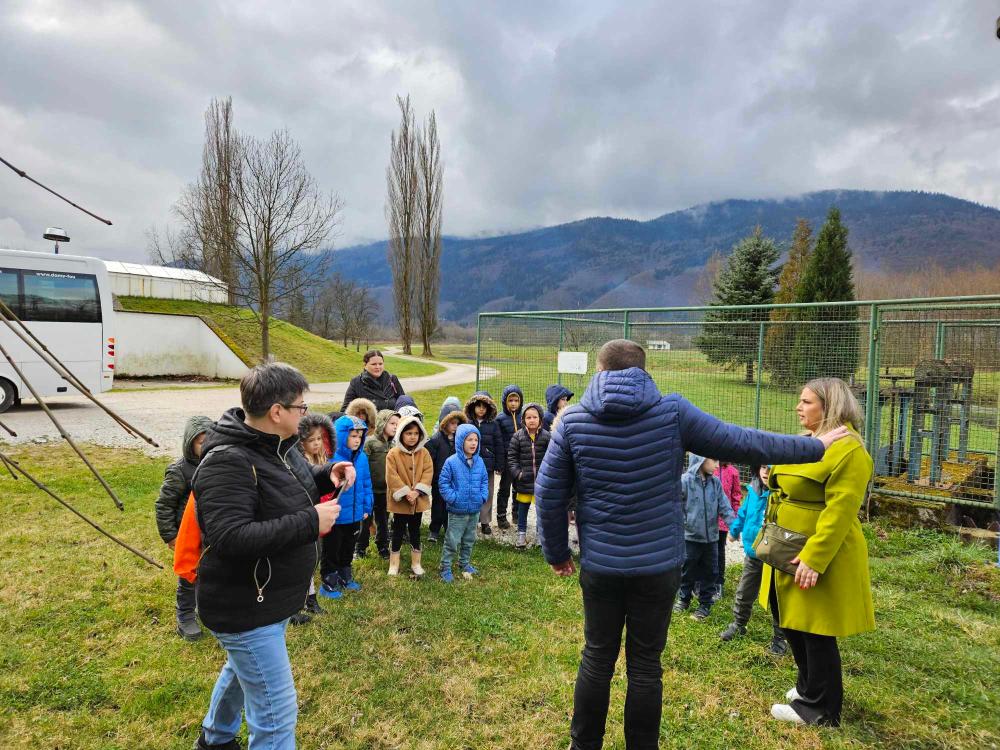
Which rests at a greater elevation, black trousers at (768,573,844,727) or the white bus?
the white bus

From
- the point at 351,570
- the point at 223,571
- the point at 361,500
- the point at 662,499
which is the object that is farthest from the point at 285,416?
the point at 351,570

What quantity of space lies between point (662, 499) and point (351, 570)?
3320 millimetres

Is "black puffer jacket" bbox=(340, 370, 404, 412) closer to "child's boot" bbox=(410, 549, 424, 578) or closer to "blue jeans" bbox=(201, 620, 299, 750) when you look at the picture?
"child's boot" bbox=(410, 549, 424, 578)

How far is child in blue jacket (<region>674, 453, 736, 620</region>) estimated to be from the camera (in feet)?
13.6

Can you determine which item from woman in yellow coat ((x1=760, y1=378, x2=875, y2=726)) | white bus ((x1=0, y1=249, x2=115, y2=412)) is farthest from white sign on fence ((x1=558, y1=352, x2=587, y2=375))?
white bus ((x1=0, y1=249, x2=115, y2=412))

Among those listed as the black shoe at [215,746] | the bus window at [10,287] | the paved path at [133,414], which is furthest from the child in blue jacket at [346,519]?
the bus window at [10,287]

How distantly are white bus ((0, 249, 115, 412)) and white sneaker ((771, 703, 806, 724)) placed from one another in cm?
1378

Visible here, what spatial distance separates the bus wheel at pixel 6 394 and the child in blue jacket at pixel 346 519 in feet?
38.6

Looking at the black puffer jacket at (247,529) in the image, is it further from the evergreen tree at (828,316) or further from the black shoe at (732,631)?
the evergreen tree at (828,316)

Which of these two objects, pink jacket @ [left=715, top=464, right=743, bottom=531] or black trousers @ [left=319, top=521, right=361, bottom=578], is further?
pink jacket @ [left=715, top=464, right=743, bottom=531]

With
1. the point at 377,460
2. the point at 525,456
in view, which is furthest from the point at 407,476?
the point at 525,456

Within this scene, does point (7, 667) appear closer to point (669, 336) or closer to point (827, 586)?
point (827, 586)

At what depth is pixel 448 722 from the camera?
9.72 ft

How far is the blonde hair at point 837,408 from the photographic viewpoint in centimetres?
285
